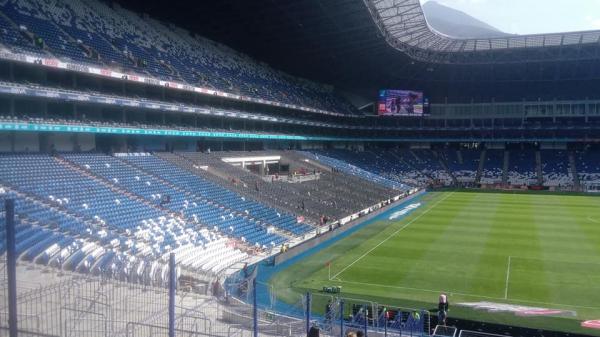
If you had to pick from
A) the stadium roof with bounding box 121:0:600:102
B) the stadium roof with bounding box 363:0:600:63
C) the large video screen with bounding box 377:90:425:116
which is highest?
the stadium roof with bounding box 363:0:600:63

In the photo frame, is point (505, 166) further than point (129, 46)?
Yes

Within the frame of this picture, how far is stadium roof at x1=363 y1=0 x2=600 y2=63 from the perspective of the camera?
44.1m

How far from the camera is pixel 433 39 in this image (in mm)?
57156

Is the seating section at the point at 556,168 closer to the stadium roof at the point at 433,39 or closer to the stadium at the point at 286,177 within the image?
the stadium at the point at 286,177

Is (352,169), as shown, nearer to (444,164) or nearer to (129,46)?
(444,164)

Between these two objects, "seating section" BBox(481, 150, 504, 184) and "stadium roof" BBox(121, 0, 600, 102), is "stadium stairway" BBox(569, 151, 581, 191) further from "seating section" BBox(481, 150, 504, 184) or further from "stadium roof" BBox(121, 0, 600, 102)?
"stadium roof" BBox(121, 0, 600, 102)

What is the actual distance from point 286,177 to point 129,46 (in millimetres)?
16977

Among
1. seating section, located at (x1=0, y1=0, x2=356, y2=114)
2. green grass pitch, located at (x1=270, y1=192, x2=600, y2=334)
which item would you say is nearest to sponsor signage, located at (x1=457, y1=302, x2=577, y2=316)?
green grass pitch, located at (x1=270, y1=192, x2=600, y2=334)

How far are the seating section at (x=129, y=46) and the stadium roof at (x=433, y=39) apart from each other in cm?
1236

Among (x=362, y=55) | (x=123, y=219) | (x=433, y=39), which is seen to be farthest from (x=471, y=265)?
(x=433, y=39)

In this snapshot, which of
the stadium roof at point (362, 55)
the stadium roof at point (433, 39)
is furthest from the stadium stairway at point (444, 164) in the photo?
the stadium roof at point (433, 39)

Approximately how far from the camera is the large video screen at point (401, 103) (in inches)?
2638

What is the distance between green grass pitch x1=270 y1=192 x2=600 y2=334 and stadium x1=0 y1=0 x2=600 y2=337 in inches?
6.1

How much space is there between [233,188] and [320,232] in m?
6.70
